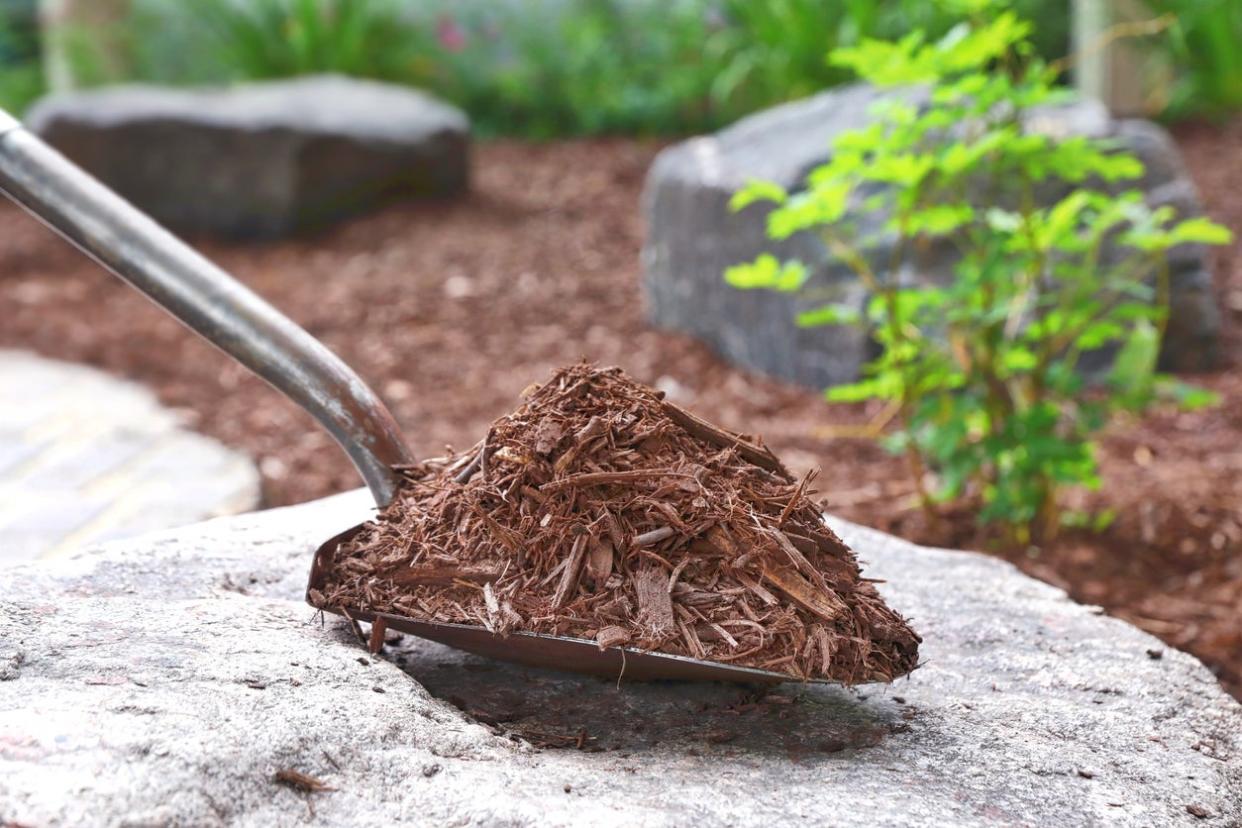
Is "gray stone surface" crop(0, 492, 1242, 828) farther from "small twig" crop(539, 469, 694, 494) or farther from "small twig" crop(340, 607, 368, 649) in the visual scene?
"small twig" crop(539, 469, 694, 494)

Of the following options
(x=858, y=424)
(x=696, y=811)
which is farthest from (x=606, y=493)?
(x=858, y=424)

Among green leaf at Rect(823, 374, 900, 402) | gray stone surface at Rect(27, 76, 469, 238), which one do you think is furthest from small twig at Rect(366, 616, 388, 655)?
gray stone surface at Rect(27, 76, 469, 238)

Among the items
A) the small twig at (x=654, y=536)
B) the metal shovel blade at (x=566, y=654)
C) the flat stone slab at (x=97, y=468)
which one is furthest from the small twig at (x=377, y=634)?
the flat stone slab at (x=97, y=468)

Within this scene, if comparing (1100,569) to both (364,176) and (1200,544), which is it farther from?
(364,176)

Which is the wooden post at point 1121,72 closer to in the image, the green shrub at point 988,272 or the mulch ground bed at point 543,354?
the mulch ground bed at point 543,354

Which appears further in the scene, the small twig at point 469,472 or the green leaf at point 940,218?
the green leaf at point 940,218
